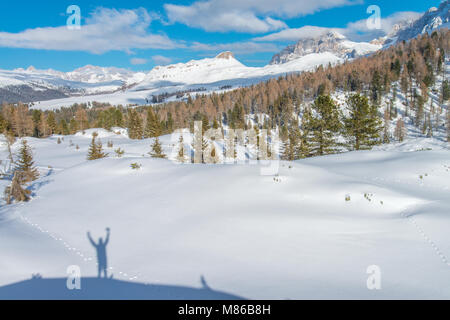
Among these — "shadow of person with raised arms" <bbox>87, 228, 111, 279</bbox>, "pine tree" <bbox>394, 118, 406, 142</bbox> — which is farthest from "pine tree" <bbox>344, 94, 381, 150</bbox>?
"pine tree" <bbox>394, 118, 406, 142</bbox>

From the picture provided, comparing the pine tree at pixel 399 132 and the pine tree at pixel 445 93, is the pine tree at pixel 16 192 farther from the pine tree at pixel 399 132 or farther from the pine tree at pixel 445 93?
the pine tree at pixel 445 93

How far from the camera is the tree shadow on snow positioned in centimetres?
531

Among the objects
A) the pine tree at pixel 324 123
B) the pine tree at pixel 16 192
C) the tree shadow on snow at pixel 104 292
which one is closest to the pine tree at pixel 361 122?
the pine tree at pixel 324 123

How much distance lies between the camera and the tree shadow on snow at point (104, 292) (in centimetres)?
531

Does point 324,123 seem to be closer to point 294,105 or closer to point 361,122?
point 361,122

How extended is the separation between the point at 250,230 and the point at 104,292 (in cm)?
413

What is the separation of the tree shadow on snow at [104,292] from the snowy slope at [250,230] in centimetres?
23

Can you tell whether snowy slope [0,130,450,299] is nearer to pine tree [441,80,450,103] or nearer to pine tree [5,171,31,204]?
pine tree [5,171,31,204]

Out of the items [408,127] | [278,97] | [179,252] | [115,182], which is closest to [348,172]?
[179,252]

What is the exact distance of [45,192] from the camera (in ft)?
43.5

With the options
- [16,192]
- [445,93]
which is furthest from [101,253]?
[445,93]

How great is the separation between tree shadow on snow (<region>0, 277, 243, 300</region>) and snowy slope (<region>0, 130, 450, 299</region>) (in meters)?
0.23

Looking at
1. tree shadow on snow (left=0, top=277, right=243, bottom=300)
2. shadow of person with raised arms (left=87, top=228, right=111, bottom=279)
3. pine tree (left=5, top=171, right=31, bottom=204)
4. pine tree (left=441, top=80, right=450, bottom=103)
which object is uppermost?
pine tree (left=441, top=80, right=450, bottom=103)
